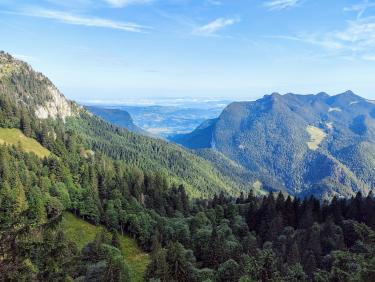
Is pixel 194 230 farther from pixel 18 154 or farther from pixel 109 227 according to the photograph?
pixel 18 154

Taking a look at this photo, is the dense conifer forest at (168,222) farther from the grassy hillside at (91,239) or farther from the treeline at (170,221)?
the grassy hillside at (91,239)

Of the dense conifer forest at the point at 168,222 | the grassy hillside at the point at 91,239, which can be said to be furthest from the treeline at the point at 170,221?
the grassy hillside at the point at 91,239

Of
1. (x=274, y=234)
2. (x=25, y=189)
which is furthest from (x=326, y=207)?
(x=25, y=189)

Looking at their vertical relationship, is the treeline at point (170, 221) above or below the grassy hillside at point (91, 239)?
above

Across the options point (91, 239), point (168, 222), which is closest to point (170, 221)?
point (168, 222)

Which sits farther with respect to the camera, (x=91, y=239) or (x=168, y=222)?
(x=168, y=222)

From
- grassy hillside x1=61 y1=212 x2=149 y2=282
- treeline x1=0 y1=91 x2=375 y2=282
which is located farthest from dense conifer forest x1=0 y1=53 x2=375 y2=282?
grassy hillside x1=61 y1=212 x2=149 y2=282

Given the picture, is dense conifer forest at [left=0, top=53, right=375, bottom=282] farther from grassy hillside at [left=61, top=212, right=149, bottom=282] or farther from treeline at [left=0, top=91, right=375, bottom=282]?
grassy hillside at [left=61, top=212, right=149, bottom=282]

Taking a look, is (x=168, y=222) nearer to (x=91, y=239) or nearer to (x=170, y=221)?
(x=170, y=221)
